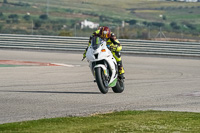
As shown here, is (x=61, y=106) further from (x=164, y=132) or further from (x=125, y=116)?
(x=164, y=132)

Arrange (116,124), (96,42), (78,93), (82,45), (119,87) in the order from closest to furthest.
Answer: (116,124) → (96,42) → (78,93) → (119,87) → (82,45)

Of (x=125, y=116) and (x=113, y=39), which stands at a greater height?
(x=113, y=39)

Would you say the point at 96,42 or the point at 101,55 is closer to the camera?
the point at 101,55

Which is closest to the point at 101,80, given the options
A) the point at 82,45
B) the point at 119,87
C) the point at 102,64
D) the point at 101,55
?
the point at 102,64

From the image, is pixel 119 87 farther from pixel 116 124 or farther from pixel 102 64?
pixel 116 124

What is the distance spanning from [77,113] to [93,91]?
3819 millimetres

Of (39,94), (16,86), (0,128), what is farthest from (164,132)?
(16,86)

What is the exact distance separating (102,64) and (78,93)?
1035 mm

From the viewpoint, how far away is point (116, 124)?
804 cm

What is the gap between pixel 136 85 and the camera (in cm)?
1536

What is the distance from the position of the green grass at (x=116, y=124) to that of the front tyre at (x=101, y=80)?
304 cm

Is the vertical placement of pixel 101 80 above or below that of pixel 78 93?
above

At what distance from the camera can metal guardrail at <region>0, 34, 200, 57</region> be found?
30462 millimetres

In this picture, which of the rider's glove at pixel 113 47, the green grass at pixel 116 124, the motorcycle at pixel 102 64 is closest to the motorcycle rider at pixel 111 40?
the rider's glove at pixel 113 47
